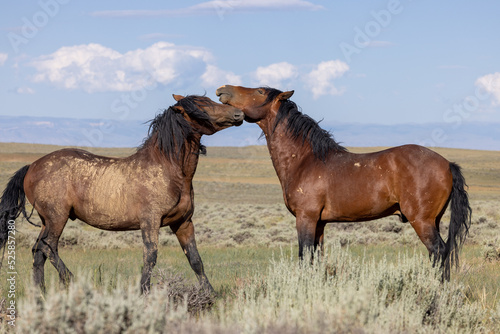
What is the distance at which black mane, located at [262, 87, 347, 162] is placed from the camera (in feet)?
23.0

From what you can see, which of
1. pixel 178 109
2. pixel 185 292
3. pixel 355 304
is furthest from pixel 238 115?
pixel 355 304

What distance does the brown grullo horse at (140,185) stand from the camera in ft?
20.9

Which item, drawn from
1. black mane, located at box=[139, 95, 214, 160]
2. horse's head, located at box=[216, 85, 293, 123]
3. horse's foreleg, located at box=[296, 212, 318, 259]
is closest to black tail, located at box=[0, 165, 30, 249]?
black mane, located at box=[139, 95, 214, 160]

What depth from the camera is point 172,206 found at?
250 inches

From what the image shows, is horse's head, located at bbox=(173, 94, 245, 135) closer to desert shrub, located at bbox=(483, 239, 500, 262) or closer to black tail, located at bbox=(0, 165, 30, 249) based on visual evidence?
black tail, located at bbox=(0, 165, 30, 249)

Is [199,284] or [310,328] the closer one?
[310,328]

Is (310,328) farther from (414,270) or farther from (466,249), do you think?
(466,249)

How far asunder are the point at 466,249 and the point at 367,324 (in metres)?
9.03

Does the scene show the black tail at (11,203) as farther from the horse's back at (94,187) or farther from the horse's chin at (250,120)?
the horse's chin at (250,120)

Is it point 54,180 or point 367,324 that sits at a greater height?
point 54,180

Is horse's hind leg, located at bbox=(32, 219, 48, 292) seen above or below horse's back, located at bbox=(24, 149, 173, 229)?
below

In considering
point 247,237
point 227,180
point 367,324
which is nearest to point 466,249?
point 247,237

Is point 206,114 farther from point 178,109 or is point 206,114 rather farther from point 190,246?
point 190,246

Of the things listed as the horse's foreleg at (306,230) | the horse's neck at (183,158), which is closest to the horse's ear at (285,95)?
the horse's neck at (183,158)
